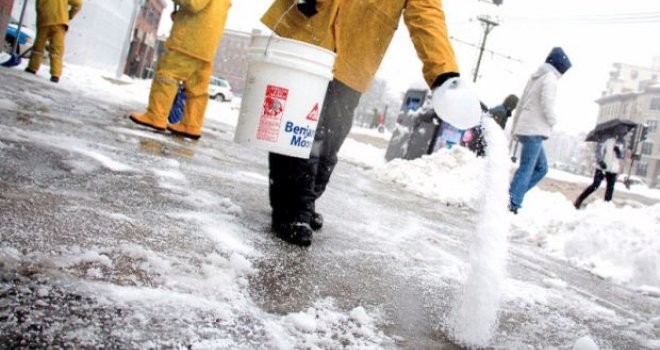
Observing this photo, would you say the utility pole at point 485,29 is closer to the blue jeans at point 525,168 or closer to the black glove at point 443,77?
the blue jeans at point 525,168

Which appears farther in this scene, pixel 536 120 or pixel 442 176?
pixel 442 176

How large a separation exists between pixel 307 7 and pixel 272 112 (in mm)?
553

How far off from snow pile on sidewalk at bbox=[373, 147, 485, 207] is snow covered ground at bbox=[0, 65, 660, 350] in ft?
7.12

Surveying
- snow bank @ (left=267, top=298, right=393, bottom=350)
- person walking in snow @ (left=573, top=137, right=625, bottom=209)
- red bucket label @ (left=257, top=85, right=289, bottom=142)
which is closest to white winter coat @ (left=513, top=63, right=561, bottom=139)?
person walking in snow @ (left=573, top=137, right=625, bottom=209)

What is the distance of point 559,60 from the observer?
222 inches

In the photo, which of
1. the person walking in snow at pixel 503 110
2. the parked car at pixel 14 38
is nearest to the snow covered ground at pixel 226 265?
the person walking in snow at pixel 503 110

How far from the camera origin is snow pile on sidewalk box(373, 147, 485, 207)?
21.5ft

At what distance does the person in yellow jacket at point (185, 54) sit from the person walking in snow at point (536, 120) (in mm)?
3519

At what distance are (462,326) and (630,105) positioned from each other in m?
87.9

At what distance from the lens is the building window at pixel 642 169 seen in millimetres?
69062

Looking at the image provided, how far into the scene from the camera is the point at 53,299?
1090 mm

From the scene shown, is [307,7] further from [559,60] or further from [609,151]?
[609,151]

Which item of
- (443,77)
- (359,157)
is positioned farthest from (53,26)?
(443,77)

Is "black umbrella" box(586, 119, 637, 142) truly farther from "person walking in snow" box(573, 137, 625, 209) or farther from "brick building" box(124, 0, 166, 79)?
"brick building" box(124, 0, 166, 79)
